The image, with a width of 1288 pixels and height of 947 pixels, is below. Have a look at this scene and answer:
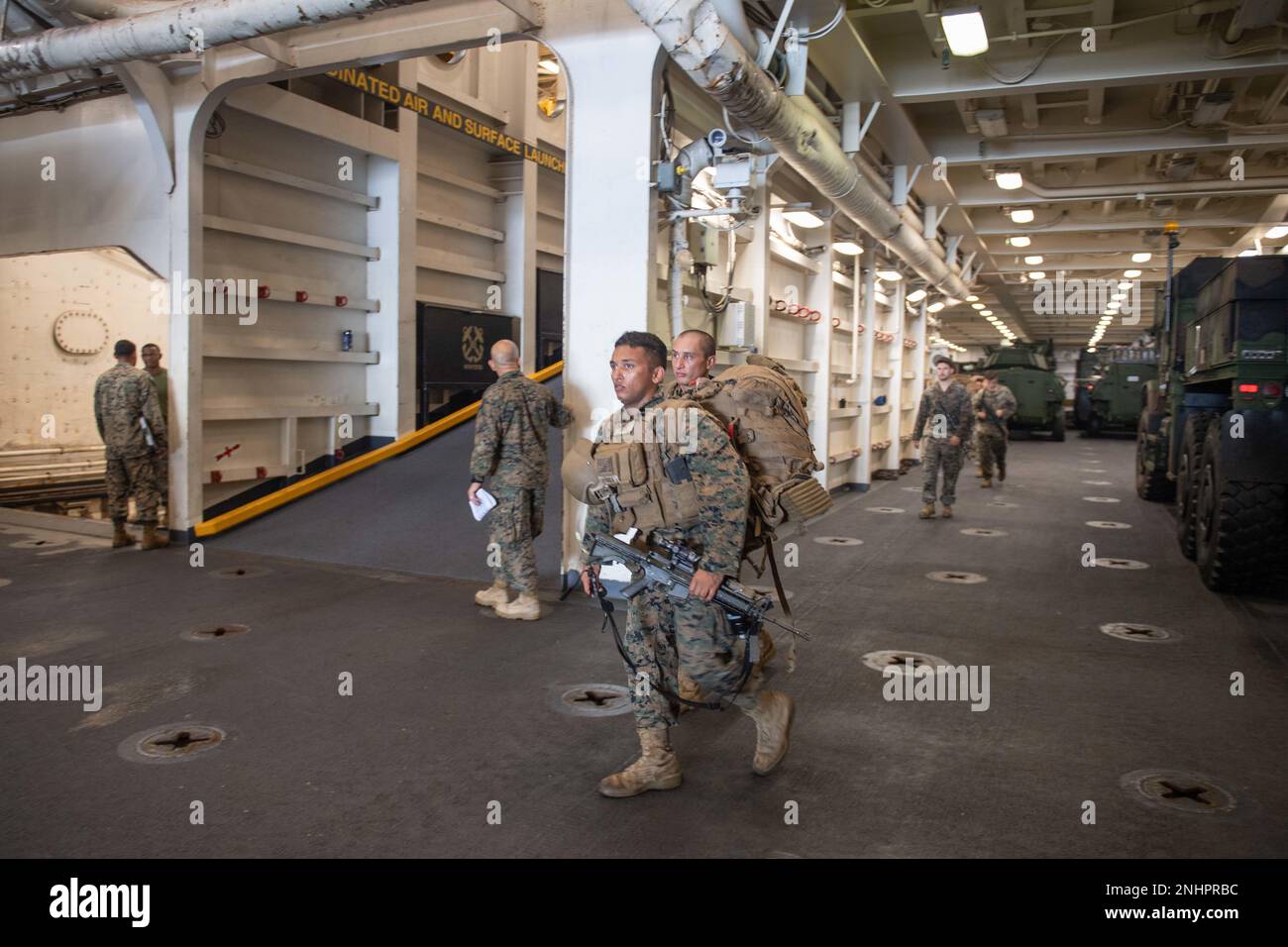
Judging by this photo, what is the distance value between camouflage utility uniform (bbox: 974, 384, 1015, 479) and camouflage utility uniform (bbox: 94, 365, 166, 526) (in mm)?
10735

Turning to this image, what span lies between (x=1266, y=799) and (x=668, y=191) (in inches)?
185

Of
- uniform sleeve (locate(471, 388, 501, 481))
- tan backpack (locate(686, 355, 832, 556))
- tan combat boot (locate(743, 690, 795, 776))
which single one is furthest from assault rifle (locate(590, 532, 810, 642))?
uniform sleeve (locate(471, 388, 501, 481))

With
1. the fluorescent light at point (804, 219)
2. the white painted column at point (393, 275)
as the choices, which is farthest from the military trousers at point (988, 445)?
the white painted column at point (393, 275)

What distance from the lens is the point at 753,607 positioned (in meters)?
3.31

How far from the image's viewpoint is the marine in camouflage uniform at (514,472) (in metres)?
5.85

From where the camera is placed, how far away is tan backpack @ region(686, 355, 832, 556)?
3.51m

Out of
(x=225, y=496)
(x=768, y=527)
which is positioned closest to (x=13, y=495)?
(x=225, y=496)

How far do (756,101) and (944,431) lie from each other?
18.3 feet

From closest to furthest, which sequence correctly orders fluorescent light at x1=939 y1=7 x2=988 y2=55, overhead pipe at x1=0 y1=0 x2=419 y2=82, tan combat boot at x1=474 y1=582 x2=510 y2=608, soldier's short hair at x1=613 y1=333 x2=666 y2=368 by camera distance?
soldier's short hair at x1=613 y1=333 x2=666 y2=368 < overhead pipe at x1=0 y1=0 x2=419 y2=82 < tan combat boot at x1=474 y1=582 x2=510 y2=608 < fluorescent light at x1=939 y1=7 x2=988 y2=55

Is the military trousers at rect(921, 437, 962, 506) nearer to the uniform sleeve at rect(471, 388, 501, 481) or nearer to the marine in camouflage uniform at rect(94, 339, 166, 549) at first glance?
the uniform sleeve at rect(471, 388, 501, 481)

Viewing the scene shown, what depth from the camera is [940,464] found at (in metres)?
10.7

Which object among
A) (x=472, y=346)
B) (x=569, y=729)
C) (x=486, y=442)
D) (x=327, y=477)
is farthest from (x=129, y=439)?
(x=569, y=729)

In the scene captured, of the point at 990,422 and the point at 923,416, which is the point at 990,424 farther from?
the point at 923,416

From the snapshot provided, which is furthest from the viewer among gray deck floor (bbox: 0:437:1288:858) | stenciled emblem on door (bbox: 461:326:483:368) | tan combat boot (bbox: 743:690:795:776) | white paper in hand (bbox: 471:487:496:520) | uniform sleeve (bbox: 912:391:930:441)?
stenciled emblem on door (bbox: 461:326:483:368)
